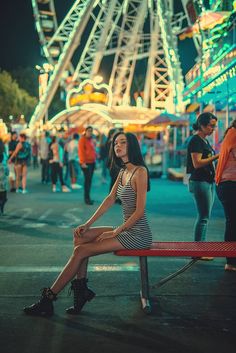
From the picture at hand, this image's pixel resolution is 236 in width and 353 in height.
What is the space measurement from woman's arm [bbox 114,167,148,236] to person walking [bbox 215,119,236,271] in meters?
1.55

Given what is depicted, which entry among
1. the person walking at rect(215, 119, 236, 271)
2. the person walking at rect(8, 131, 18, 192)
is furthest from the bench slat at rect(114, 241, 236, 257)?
the person walking at rect(8, 131, 18, 192)

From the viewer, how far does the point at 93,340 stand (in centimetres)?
413

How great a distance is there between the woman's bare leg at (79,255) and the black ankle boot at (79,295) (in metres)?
0.10

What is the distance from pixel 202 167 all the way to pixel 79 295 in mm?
2709

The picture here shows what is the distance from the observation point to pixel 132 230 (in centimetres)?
496

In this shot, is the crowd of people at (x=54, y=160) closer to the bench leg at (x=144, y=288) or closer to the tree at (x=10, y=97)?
the bench leg at (x=144, y=288)

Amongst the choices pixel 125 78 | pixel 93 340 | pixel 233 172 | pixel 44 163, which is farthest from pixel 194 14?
pixel 125 78

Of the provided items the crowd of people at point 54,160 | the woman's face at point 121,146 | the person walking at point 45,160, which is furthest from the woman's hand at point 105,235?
the person walking at point 45,160

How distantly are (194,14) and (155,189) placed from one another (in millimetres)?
5472

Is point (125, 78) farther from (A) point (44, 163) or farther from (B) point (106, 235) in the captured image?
(B) point (106, 235)

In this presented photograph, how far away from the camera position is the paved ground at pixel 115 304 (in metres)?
4.08

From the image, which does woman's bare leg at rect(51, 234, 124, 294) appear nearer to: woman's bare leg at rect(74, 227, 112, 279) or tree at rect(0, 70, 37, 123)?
woman's bare leg at rect(74, 227, 112, 279)

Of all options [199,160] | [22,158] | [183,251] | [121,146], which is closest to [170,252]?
[183,251]

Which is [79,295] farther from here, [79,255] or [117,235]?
[117,235]
